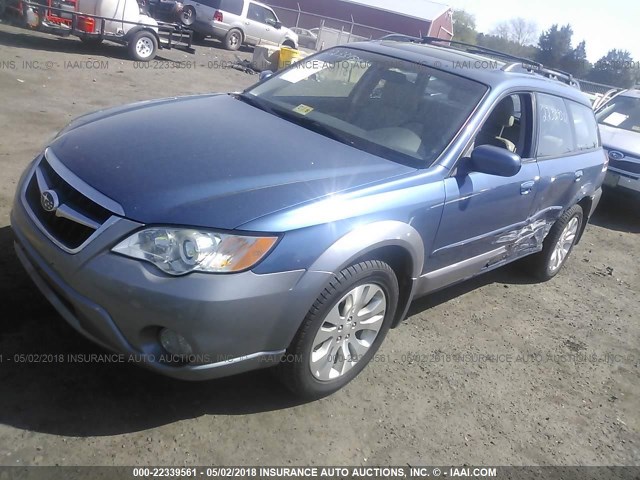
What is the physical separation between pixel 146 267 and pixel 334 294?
87cm

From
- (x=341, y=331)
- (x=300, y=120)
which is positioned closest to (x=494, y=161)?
(x=300, y=120)

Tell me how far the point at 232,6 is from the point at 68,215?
1736 centimetres

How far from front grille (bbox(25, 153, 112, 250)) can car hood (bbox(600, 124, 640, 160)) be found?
804cm

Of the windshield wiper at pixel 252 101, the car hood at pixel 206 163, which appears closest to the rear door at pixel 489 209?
the car hood at pixel 206 163

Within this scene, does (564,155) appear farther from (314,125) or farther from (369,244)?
(369,244)

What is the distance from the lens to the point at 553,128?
4.45 meters

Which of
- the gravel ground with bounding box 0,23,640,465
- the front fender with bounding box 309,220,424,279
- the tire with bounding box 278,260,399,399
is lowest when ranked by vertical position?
the gravel ground with bounding box 0,23,640,465

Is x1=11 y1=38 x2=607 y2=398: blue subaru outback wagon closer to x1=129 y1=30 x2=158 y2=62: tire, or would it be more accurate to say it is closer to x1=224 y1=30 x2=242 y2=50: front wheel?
x1=129 y1=30 x2=158 y2=62: tire

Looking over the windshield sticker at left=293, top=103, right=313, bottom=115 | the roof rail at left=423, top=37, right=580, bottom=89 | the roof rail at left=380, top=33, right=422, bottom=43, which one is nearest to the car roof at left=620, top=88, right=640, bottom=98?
the roof rail at left=423, top=37, right=580, bottom=89

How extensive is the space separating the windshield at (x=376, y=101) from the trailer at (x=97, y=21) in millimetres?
8983

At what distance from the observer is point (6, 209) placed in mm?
4273

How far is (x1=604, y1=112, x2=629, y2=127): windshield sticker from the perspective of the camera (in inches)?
373

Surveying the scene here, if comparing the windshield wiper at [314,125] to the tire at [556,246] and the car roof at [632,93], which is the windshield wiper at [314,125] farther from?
the car roof at [632,93]

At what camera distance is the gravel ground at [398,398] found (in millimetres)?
2602
